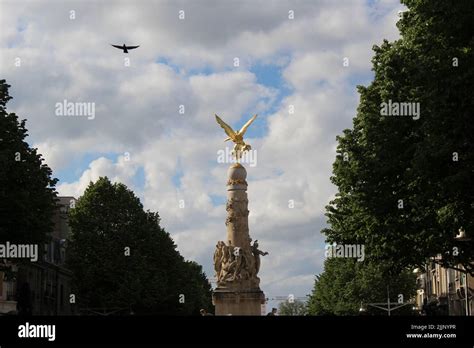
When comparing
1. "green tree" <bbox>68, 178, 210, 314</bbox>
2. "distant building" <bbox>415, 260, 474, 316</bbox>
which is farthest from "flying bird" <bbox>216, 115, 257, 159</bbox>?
"green tree" <bbox>68, 178, 210, 314</bbox>

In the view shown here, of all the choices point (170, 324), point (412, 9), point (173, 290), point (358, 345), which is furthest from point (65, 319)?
point (173, 290)

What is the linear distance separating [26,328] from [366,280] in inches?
2370

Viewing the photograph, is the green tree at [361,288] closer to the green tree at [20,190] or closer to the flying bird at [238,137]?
the flying bird at [238,137]

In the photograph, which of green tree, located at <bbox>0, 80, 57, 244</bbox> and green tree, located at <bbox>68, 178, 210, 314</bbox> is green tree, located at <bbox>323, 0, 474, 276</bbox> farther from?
green tree, located at <bbox>68, 178, 210, 314</bbox>

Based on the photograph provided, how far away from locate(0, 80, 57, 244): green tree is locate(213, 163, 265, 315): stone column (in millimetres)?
14518

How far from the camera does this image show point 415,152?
33.3m

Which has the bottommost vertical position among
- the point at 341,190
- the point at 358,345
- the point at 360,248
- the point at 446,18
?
the point at 358,345

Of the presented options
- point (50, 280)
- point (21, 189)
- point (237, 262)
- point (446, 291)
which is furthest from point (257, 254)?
point (50, 280)

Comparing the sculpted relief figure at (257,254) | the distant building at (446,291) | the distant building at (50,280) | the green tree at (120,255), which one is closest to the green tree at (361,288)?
the distant building at (446,291)

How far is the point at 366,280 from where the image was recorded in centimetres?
7675

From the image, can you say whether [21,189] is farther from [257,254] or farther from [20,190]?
[257,254]

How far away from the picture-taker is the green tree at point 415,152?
31203mm

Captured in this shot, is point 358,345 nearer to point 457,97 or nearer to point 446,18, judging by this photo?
point 457,97

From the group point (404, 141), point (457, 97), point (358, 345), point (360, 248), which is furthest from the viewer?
point (360, 248)
